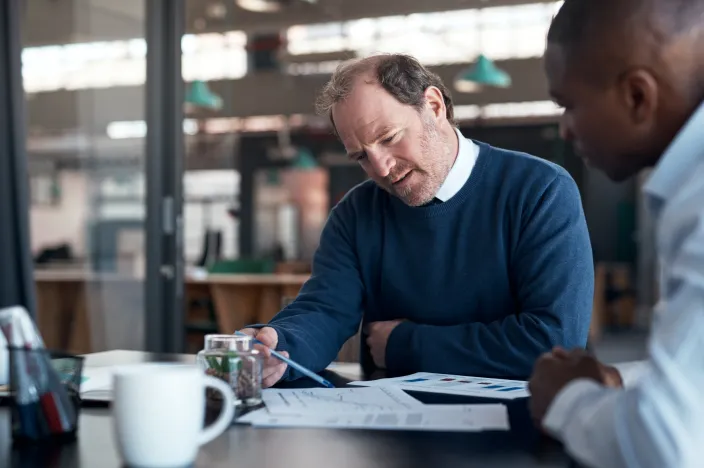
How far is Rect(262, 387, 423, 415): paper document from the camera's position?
3.70 feet

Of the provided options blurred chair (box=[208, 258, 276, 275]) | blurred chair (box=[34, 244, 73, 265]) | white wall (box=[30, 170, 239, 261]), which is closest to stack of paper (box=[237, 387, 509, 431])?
white wall (box=[30, 170, 239, 261])

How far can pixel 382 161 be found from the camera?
1730 mm

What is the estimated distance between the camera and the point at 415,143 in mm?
1757

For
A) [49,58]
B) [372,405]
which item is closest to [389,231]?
[372,405]

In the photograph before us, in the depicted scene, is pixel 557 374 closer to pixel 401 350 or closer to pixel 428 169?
pixel 401 350

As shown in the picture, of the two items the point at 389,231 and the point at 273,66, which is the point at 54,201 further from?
the point at 273,66

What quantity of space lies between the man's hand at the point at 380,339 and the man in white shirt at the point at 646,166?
0.76 m

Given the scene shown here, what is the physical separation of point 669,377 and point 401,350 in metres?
0.98

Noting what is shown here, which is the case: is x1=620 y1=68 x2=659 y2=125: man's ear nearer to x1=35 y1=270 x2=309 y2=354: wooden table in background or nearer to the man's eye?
the man's eye

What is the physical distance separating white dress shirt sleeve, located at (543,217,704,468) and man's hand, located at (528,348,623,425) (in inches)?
5.7

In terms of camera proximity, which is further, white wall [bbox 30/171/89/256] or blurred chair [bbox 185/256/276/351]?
blurred chair [bbox 185/256/276/351]

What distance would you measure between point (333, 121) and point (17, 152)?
2.17 meters

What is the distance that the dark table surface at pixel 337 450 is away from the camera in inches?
34.0

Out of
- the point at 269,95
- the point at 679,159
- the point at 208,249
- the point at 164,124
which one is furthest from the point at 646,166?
the point at 269,95
